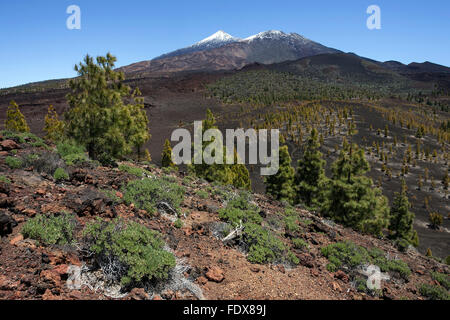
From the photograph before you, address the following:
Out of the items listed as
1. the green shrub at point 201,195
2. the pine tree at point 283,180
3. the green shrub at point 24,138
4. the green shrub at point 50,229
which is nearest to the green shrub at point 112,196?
the green shrub at point 50,229

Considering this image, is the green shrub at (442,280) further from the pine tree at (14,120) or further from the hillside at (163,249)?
the pine tree at (14,120)

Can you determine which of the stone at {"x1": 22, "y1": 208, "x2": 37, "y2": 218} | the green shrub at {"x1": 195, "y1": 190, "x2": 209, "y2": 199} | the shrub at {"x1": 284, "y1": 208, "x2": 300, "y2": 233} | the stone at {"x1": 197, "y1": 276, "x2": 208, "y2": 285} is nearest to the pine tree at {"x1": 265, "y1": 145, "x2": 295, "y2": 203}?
the shrub at {"x1": 284, "y1": 208, "x2": 300, "y2": 233}

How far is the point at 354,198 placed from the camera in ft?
59.4

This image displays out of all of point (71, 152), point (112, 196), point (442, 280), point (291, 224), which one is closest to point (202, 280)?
point (112, 196)

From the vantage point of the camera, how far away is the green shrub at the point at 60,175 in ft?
24.9

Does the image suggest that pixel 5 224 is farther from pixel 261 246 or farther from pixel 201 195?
pixel 201 195

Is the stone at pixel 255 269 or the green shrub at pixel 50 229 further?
the stone at pixel 255 269

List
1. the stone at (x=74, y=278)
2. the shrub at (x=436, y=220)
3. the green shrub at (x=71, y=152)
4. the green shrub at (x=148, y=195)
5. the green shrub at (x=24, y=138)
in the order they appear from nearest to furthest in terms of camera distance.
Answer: the stone at (x=74, y=278) < the green shrub at (x=148, y=195) < the green shrub at (x=71, y=152) < the green shrub at (x=24, y=138) < the shrub at (x=436, y=220)

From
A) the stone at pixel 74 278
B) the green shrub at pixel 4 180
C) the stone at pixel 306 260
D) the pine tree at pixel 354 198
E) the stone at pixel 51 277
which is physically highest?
the green shrub at pixel 4 180

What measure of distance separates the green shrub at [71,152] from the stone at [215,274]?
7.19 metres

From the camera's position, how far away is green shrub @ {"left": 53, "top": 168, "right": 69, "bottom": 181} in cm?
759

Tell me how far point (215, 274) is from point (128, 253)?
1.79 metres
